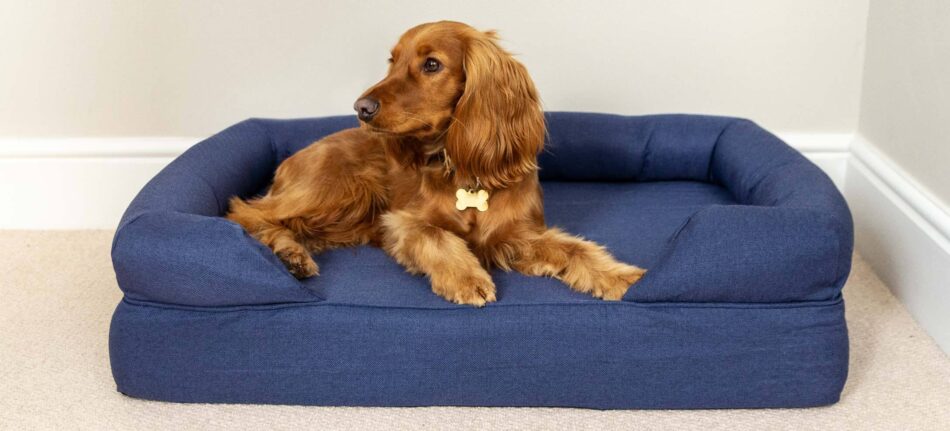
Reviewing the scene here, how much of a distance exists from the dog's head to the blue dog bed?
395 millimetres

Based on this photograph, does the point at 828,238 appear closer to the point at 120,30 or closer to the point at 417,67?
the point at 417,67

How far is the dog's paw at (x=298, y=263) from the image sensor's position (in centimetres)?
262

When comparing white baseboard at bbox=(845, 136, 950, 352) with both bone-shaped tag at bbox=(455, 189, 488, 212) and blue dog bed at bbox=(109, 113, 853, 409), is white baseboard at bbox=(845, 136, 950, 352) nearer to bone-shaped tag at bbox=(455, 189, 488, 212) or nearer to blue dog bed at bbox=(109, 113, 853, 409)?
blue dog bed at bbox=(109, 113, 853, 409)

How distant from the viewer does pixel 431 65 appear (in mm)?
2582

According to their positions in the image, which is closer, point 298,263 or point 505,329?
point 505,329

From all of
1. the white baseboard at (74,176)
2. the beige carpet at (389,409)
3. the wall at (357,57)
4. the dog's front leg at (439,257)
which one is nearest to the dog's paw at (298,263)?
the dog's front leg at (439,257)

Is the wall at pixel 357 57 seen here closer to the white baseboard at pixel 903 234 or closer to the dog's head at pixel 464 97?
the white baseboard at pixel 903 234

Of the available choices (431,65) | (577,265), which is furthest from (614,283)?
(431,65)

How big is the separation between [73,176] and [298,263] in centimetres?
179

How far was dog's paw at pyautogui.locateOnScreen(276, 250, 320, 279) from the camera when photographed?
2.62 m

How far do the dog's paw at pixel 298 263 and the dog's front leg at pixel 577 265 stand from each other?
586 mm

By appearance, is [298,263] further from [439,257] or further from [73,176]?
[73,176]

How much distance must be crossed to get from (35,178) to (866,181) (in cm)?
334

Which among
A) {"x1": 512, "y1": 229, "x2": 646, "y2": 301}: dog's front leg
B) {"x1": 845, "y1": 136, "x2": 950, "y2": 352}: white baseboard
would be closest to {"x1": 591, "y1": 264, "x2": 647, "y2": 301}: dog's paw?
{"x1": 512, "y1": 229, "x2": 646, "y2": 301}: dog's front leg
